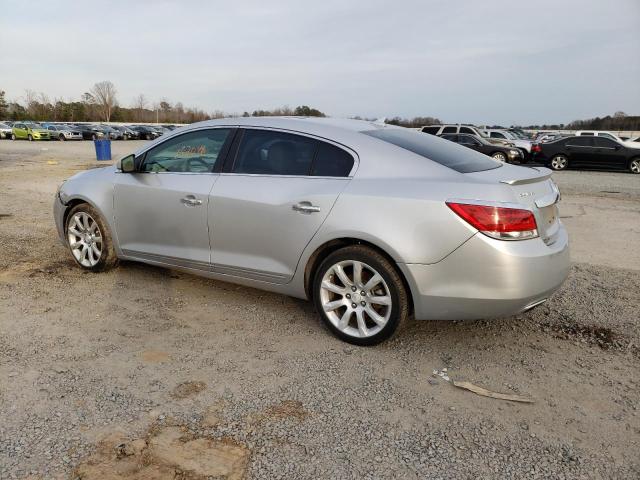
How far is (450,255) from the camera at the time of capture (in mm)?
3230

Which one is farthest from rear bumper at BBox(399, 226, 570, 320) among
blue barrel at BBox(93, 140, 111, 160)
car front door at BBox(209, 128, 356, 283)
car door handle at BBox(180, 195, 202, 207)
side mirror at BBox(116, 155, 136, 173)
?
blue barrel at BBox(93, 140, 111, 160)

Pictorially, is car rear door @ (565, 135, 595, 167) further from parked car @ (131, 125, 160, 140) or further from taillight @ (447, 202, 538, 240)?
parked car @ (131, 125, 160, 140)

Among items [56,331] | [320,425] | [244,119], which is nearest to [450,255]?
[320,425]

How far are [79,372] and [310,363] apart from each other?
1451 mm

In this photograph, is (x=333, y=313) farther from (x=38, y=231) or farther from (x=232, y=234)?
(x=38, y=231)

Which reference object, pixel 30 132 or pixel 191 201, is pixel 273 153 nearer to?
pixel 191 201

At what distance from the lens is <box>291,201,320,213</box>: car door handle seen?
3670 mm

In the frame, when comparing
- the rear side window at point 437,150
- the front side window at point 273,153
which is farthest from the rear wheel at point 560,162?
the front side window at point 273,153

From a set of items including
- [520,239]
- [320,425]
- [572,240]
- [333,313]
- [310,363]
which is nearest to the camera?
[320,425]

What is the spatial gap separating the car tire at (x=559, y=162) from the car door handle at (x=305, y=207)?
1970 cm

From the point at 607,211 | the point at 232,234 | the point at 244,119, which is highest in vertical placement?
the point at 244,119

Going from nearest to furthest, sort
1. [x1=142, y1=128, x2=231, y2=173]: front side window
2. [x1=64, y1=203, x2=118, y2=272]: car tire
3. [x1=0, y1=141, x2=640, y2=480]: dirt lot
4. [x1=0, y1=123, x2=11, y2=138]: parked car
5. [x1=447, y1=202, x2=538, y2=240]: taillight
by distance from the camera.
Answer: [x1=0, y1=141, x2=640, y2=480]: dirt lot
[x1=447, y1=202, x2=538, y2=240]: taillight
[x1=142, y1=128, x2=231, y2=173]: front side window
[x1=64, y1=203, x2=118, y2=272]: car tire
[x1=0, y1=123, x2=11, y2=138]: parked car

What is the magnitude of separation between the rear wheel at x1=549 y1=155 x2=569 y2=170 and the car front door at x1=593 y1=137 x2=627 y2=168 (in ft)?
3.44

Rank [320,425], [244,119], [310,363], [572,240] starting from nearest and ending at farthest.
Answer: [320,425] → [310,363] → [244,119] → [572,240]
